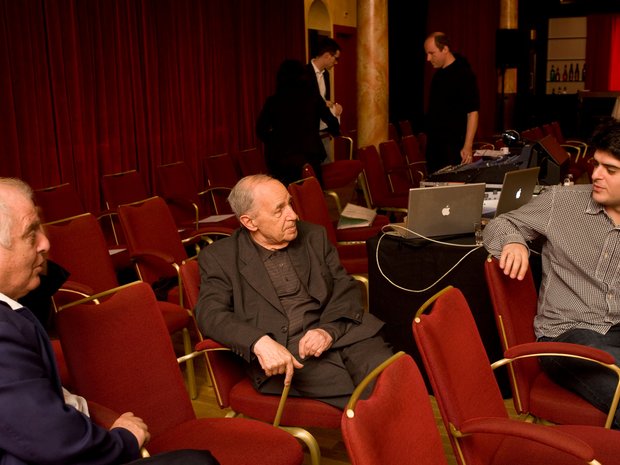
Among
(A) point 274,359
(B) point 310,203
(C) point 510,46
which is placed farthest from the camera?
(C) point 510,46

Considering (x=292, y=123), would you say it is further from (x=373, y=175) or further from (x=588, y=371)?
(x=588, y=371)

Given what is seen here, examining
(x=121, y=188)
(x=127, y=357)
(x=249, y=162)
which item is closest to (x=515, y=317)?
(x=127, y=357)

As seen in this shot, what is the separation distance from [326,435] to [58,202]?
8.16 ft

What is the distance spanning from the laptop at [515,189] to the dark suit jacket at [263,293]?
82 centimetres

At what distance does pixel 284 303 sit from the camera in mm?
2799

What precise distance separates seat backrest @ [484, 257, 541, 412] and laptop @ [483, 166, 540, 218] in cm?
59

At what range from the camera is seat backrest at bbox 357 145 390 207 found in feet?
19.6

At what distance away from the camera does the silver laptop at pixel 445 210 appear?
3.16 meters

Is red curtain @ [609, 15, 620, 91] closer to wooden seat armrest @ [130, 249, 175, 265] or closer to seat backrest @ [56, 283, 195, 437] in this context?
wooden seat armrest @ [130, 249, 175, 265]

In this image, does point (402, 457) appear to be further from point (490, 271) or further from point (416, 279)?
point (416, 279)

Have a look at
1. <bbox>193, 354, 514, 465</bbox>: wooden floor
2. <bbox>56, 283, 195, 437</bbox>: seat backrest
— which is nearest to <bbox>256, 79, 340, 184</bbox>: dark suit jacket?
<bbox>193, 354, 514, 465</bbox>: wooden floor

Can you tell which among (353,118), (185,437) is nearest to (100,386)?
(185,437)

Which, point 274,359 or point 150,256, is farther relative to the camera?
point 150,256

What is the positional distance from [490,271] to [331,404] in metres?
0.71
